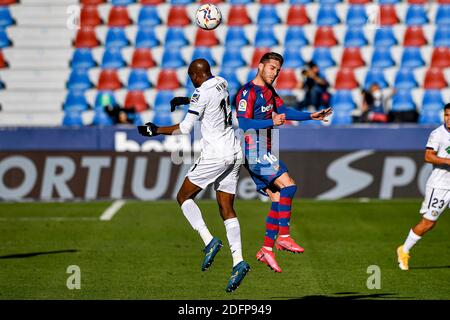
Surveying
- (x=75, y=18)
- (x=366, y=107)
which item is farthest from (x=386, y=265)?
(x=75, y=18)

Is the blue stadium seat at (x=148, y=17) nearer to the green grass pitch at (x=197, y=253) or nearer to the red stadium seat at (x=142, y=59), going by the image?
the red stadium seat at (x=142, y=59)

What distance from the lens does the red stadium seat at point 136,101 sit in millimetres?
24859

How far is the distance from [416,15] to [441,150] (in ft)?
43.7

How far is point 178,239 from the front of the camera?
16734 millimetres

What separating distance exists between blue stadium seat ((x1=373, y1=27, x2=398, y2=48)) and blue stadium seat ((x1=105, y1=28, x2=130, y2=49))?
6661mm

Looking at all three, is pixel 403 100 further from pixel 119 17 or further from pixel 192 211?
pixel 192 211

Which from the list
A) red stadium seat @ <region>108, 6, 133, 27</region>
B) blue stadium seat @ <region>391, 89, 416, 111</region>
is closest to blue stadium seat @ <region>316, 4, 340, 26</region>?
blue stadium seat @ <region>391, 89, 416, 111</region>

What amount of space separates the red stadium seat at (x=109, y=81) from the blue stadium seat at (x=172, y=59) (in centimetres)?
125

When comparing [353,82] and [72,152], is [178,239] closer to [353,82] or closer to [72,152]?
[72,152]

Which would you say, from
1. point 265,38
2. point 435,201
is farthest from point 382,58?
point 435,201

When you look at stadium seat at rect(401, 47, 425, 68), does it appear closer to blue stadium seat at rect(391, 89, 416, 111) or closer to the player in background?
blue stadium seat at rect(391, 89, 416, 111)

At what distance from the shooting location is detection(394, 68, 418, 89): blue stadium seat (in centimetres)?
2509

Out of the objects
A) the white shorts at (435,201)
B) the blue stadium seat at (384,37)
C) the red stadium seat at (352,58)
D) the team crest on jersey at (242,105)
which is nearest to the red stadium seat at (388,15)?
the blue stadium seat at (384,37)

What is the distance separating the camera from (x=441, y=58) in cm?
2555
